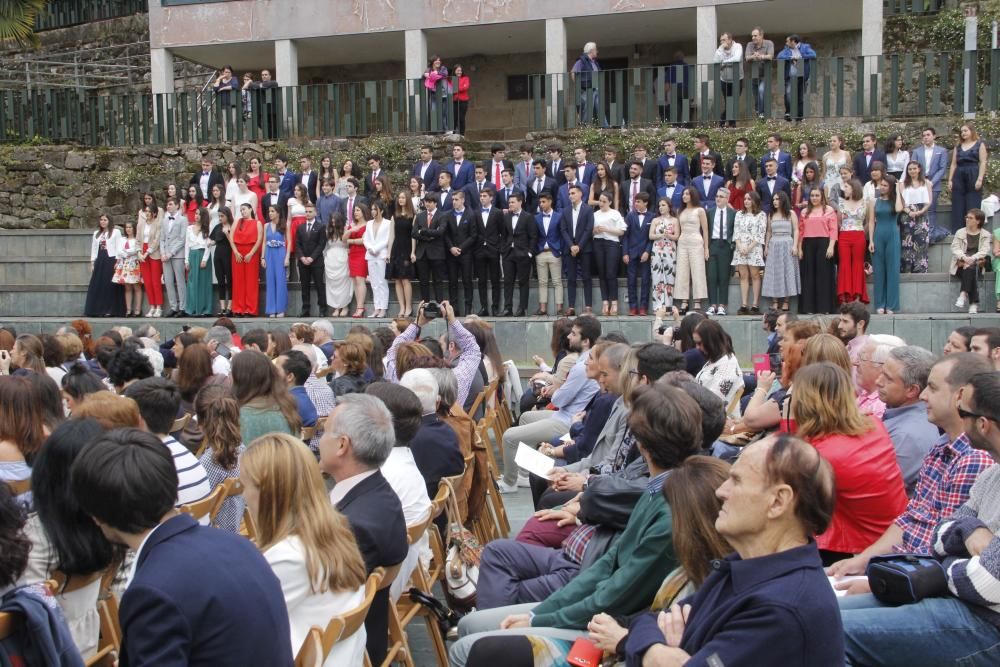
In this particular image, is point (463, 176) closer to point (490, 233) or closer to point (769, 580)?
point (490, 233)

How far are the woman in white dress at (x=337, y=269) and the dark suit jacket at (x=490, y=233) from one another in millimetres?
1967

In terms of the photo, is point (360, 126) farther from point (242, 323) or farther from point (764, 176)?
point (764, 176)

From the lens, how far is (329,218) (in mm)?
15758

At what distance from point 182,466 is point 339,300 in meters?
10.9

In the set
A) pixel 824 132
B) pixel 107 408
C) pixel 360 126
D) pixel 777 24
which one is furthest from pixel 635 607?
pixel 777 24

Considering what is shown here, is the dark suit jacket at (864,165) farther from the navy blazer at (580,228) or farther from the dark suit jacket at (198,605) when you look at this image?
the dark suit jacket at (198,605)

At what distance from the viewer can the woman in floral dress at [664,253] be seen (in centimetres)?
1391

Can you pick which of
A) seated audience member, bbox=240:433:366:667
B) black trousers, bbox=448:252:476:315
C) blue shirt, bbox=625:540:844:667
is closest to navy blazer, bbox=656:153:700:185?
black trousers, bbox=448:252:476:315

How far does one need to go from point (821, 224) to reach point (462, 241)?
187 inches

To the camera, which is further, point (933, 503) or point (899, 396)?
point (899, 396)

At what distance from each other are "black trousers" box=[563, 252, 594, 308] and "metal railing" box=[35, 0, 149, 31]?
1685 centimetres

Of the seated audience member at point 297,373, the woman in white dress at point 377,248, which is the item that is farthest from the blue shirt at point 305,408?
the woman in white dress at point 377,248

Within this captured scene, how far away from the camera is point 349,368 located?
7871 mm

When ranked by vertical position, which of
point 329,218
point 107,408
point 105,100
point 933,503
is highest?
point 105,100
